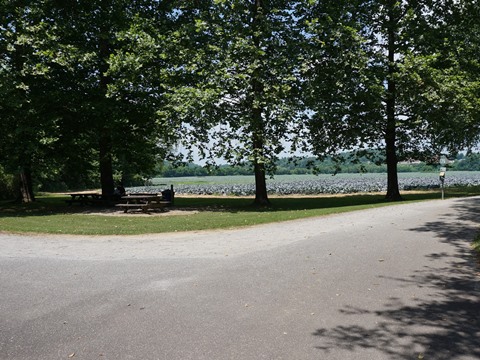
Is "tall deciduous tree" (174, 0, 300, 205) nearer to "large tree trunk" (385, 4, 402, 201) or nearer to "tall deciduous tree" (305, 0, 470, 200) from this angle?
"tall deciduous tree" (305, 0, 470, 200)

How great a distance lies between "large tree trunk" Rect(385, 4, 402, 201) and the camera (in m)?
22.8

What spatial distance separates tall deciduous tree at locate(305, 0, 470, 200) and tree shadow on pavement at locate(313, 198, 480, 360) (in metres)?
14.4

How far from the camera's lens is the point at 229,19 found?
67.6 feet

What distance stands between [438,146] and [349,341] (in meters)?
25.8

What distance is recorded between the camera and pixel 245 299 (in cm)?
576

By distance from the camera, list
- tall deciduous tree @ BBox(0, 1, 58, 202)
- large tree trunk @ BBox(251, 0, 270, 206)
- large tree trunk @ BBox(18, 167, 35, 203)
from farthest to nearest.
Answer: large tree trunk @ BBox(18, 167, 35, 203) < tall deciduous tree @ BBox(0, 1, 58, 202) < large tree trunk @ BBox(251, 0, 270, 206)

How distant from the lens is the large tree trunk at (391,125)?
896 inches

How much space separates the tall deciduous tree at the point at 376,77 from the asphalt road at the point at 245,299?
493 inches

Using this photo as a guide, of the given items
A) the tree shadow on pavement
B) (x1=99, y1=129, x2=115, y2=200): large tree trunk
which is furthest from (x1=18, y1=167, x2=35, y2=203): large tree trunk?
the tree shadow on pavement

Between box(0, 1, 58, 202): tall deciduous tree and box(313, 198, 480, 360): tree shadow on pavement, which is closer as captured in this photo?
box(313, 198, 480, 360): tree shadow on pavement

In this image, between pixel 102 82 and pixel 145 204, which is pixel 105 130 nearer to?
pixel 102 82

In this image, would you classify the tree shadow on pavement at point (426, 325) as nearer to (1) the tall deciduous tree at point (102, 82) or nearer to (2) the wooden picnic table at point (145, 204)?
(2) the wooden picnic table at point (145, 204)

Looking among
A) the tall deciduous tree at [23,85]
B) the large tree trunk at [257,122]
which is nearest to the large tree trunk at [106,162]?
the tall deciduous tree at [23,85]

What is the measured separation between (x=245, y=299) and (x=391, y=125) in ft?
64.6
